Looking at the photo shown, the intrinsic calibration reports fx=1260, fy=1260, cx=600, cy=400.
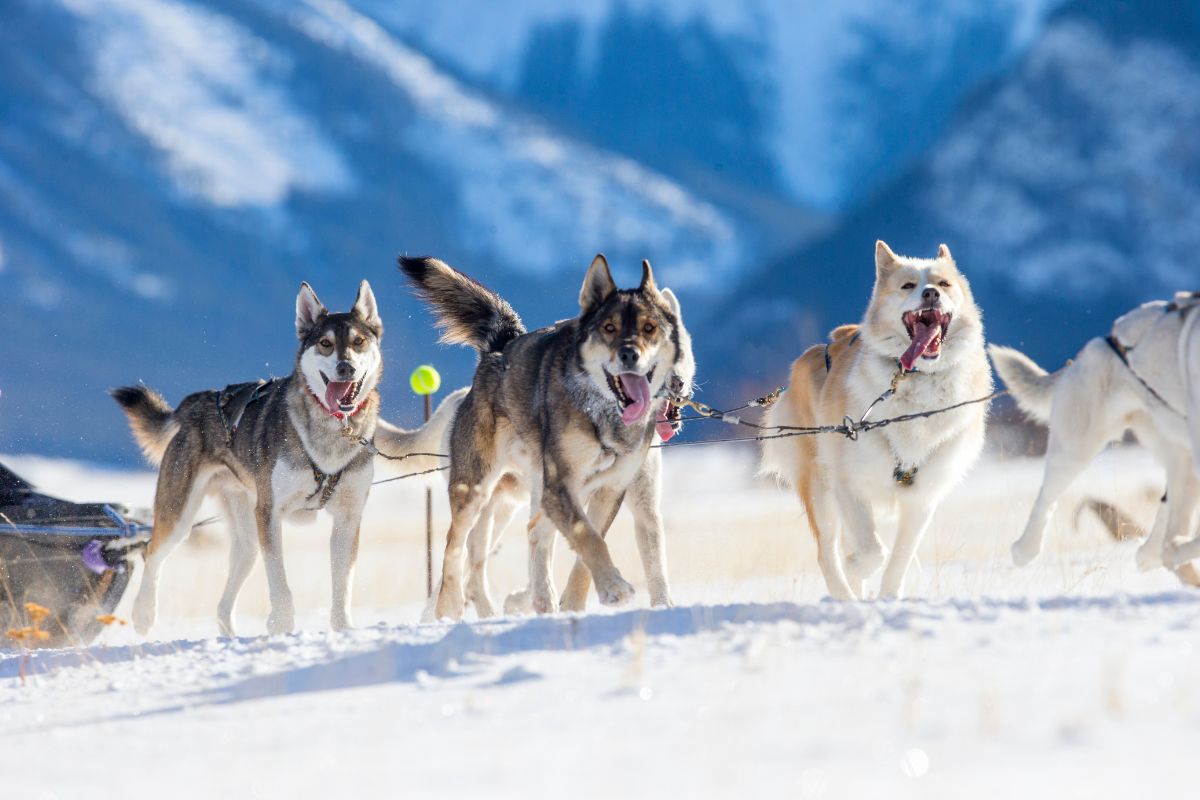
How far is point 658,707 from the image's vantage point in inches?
103

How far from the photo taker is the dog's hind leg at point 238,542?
6.87m

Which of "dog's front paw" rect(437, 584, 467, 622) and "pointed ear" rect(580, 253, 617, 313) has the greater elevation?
"pointed ear" rect(580, 253, 617, 313)

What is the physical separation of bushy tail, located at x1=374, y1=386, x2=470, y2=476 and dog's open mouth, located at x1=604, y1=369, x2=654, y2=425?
1.84 m

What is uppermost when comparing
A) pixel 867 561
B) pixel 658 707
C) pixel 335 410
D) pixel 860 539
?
pixel 335 410

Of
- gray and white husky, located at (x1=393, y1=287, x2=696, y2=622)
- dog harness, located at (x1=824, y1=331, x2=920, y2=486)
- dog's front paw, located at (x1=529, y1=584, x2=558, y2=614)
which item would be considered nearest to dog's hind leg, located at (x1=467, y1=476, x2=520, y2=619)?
gray and white husky, located at (x1=393, y1=287, x2=696, y2=622)

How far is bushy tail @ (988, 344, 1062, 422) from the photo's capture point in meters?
4.93

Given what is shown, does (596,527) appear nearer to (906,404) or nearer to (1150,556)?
(906,404)

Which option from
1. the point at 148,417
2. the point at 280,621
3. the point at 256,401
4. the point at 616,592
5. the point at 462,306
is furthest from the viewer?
the point at 148,417

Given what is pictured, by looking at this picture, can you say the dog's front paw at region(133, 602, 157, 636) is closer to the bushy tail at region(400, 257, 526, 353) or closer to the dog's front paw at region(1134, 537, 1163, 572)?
the bushy tail at region(400, 257, 526, 353)

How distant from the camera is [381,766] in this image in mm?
2350

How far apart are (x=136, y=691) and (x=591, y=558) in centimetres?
195

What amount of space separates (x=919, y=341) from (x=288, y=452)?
9.91 ft

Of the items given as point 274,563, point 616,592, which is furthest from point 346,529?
point 616,592

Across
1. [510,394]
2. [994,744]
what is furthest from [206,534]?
[994,744]
